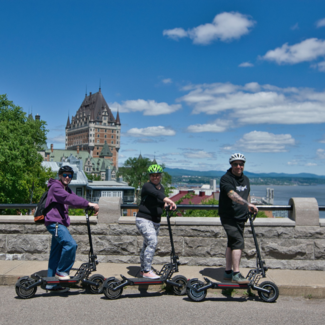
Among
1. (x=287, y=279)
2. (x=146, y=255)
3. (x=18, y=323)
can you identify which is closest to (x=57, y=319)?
(x=18, y=323)

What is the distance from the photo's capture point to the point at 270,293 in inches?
190

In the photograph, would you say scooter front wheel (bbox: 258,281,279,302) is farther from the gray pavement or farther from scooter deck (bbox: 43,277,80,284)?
scooter deck (bbox: 43,277,80,284)

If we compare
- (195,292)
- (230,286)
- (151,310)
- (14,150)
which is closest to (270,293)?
(230,286)

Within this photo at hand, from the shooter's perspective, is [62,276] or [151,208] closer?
[62,276]

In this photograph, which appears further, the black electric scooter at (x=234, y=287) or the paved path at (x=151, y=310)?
the black electric scooter at (x=234, y=287)

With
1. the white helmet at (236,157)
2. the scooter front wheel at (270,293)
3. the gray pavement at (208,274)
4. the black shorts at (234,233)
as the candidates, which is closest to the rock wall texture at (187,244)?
the gray pavement at (208,274)

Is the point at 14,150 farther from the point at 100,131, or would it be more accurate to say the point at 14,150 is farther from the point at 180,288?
the point at 100,131

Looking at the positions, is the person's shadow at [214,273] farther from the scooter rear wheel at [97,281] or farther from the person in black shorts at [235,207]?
the scooter rear wheel at [97,281]

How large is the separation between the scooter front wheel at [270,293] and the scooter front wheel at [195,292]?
2.57 feet

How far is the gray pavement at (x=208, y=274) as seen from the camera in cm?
515

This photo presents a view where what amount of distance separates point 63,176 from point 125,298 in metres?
1.92

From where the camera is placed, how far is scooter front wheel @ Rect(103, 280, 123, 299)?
481 centimetres

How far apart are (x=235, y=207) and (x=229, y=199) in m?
0.16

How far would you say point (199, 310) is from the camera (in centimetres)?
448
